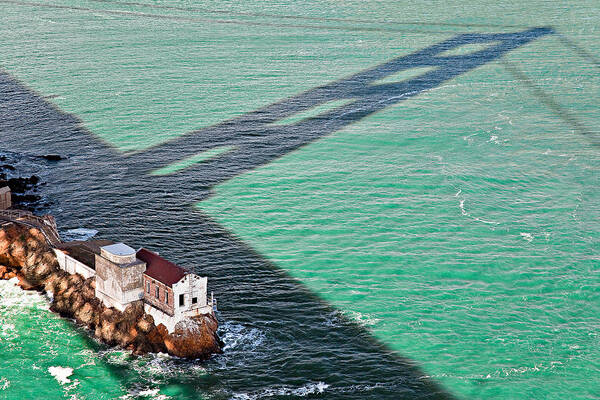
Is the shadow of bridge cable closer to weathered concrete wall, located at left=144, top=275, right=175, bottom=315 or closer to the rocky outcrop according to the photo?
the rocky outcrop

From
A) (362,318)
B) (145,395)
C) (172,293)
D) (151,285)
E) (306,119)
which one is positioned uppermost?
(306,119)

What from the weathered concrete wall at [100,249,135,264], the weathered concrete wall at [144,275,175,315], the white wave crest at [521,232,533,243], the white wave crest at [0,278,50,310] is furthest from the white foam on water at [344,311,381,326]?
the white wave crest at [0,278,50,310]

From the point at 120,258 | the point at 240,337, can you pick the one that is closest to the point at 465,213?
the point at 240,337

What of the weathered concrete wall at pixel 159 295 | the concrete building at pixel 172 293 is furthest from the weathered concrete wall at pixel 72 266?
the concrete building at pixel 172 293

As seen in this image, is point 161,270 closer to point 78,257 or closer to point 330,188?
point 78,257

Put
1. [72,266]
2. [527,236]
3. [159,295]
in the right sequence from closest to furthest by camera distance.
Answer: [159,295] → [72,266] → [527,236]

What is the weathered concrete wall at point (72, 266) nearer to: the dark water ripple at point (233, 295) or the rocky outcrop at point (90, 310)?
the rocky outcrop at point (90, 310)
